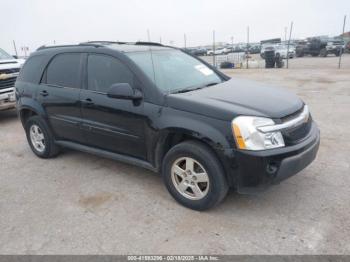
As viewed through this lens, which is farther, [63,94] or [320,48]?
[320,48]

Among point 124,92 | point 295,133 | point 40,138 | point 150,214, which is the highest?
point 124,92

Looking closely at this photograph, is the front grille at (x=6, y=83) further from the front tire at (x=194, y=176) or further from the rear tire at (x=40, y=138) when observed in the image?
the front tire at (x=194, y=176)

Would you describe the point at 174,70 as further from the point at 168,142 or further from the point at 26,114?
the point at 26,114

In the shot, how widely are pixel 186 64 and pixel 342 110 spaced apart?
15.5ft

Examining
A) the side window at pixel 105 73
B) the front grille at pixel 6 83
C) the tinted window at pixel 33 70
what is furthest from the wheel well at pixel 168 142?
the front grille at pixel 6 83

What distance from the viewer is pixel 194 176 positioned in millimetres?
3295

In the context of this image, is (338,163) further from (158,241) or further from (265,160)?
(158,241)

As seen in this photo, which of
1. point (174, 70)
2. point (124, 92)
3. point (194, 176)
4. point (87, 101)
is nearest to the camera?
point (194, 176)

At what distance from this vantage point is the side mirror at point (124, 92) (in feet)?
11.4

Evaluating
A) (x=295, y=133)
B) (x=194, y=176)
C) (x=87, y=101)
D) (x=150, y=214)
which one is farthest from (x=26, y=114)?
(x=295, y=133)

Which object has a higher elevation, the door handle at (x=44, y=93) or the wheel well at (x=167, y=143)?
the door handle at (x=44, y=93)

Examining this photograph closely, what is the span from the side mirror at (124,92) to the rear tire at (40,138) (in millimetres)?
1863

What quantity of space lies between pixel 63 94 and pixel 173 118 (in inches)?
75.2

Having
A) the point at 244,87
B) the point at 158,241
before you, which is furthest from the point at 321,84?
the point at 158,241
